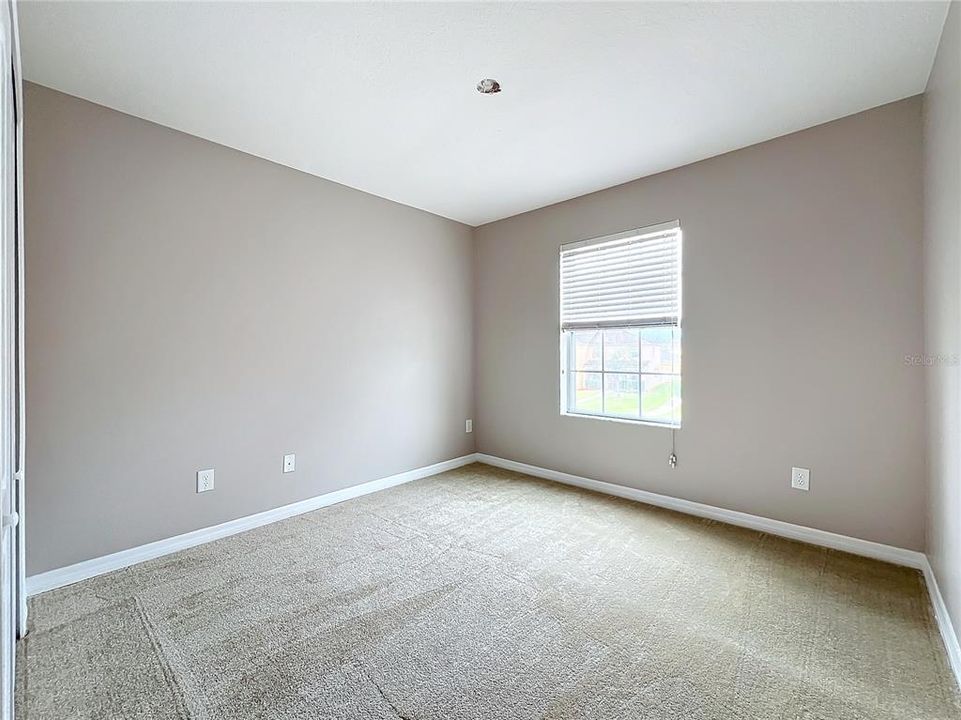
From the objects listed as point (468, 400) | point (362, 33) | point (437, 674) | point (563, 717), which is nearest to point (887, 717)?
point (563, 717)

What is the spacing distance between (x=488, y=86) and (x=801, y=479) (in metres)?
2.85

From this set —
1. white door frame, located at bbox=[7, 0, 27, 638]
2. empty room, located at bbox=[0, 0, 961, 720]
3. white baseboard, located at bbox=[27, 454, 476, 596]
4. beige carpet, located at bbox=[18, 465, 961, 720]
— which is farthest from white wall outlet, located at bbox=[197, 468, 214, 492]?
white door frame, located at bbox=[7, 0, 27, 638]

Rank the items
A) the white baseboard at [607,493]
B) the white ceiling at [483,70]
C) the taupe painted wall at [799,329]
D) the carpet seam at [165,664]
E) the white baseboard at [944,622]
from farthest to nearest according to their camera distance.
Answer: the taupe painted wall at [799,329] < the white baseboard at [607,493] < the white ceiling at [483,70] < the white baseboard at [944,622] < the carpet seam at [165,664]

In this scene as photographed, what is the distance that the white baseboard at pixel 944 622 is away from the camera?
5.37ft

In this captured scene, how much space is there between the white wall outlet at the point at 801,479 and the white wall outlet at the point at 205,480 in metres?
3.57

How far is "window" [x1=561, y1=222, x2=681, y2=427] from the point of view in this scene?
10.7ft

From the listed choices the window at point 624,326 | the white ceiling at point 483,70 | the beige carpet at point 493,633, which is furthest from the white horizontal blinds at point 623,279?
the beige carpet at point 493,633

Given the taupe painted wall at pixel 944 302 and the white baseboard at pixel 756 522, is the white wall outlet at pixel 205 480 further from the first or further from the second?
the taupe painted wall at pixel 944 302

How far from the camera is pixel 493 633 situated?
73.4 inches

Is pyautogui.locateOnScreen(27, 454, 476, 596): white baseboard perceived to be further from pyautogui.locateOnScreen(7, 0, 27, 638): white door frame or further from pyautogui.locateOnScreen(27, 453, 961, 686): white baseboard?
pyautogui.locateOnScreen(7, 0, 27, 638): white door frame

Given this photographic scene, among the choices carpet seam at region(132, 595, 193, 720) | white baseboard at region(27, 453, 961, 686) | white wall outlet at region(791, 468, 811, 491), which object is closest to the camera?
carpet seam at region(132, 595, 193, 720)

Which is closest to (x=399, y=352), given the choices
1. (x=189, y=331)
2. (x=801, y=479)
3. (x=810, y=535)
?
(x=189, y=331)

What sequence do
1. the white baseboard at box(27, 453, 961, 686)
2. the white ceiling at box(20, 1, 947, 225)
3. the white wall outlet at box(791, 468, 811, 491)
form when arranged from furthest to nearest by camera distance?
1. the white wall outlet at box(791, 468, 811, 491)
2. the white baseboard at box(27, 453, 961, 686)
3. the white ceiling at box(20, 1, 947, 225)

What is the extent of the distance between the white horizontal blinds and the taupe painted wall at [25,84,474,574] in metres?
1.43
